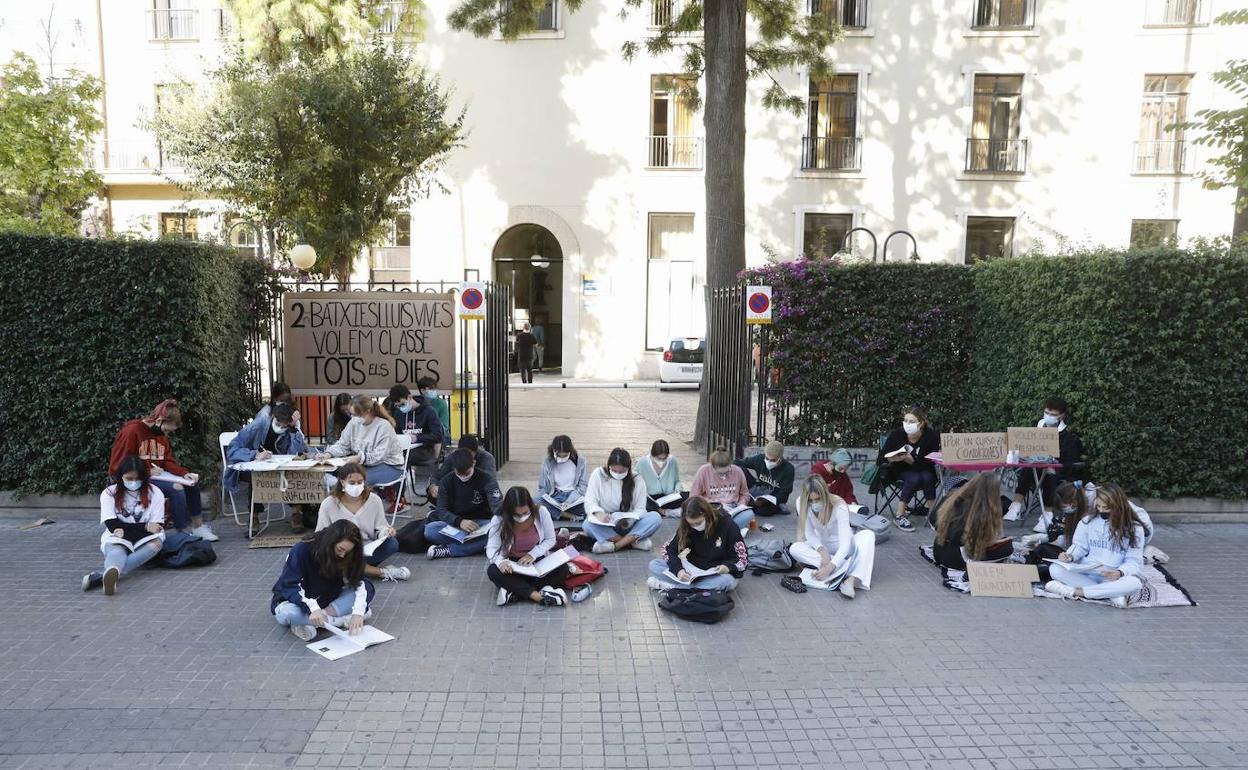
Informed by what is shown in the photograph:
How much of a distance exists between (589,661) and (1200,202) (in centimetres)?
2617

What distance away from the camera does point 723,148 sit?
13812mm

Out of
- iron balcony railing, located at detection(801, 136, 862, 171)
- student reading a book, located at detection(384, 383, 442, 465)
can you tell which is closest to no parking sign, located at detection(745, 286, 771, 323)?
student reading a book, located at detection(384, 383, 442, 465)

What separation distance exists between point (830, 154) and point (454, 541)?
66.2ft

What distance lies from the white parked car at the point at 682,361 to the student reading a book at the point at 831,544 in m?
15.1

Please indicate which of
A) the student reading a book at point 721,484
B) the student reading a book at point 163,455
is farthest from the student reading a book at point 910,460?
the student reading a book at point 163,455

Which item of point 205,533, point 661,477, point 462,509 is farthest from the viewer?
point 661,477

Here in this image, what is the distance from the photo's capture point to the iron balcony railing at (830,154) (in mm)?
24734

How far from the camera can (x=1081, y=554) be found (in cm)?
762

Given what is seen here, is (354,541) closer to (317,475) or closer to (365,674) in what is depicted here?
(365,674)

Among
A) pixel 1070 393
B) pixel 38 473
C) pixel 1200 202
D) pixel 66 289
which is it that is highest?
pixel 1200 202

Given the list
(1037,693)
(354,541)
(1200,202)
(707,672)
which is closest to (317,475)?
(354,541)

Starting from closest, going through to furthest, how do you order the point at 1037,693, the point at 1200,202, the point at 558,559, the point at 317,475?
the point at 1037,693, the point at 558,559, the point at 317,475, the point at 1200,202

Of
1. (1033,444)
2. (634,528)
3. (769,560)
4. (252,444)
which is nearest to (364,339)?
(252,444)

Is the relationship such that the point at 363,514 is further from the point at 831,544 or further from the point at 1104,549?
the point at 1104,549
